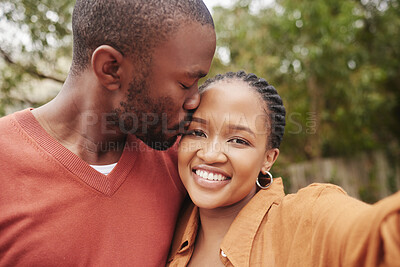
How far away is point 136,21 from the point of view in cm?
176

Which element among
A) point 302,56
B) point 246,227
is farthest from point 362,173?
point 246,227

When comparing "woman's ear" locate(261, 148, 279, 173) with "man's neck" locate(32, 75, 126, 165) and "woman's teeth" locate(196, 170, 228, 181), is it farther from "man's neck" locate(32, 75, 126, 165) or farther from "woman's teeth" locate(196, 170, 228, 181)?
"man's neck" locate(32, 75, 126, 165)

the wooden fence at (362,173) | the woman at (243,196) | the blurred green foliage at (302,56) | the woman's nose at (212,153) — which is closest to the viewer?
the woman at (243,196)

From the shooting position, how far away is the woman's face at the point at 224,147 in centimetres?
183

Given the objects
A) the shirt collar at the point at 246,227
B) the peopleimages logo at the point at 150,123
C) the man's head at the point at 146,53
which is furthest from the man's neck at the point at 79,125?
the shirt collar at the point at 246,227

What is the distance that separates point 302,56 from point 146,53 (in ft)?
14.4

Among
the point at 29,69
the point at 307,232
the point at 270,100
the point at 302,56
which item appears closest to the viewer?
the point at 307,232

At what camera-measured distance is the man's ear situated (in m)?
1.79

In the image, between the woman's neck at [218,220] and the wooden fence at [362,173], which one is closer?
the woman's neck at [218,220]

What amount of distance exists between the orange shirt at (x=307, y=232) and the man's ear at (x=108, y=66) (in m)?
0.87

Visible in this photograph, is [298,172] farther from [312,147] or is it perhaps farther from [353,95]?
[353,95]

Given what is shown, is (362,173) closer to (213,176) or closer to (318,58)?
(318,58)

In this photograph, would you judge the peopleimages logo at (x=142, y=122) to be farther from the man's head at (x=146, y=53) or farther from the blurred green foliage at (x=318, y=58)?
the blurred green foliage at (x=318, y=58)

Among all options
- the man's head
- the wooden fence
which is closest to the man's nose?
the man's head
